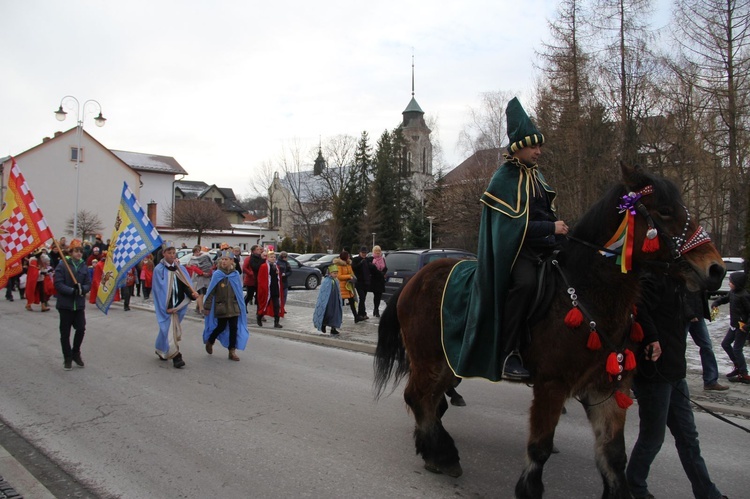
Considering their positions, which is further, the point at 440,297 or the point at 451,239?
the point at 451,239

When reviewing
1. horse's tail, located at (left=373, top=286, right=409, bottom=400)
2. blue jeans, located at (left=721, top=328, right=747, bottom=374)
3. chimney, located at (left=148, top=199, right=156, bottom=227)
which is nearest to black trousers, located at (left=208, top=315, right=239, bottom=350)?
horse's tail, located at (left=373, top=286, right=409, bottom=400)

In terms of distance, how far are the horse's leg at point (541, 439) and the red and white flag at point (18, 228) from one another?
8.94 m

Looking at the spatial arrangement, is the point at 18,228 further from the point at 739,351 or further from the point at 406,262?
the point at 739,351

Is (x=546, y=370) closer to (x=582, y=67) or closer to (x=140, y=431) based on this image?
(x=140, y=431)

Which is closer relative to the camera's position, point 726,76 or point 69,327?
point 69,327

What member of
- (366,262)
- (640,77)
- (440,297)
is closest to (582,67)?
(640,77)

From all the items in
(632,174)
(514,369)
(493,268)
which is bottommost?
(514,369)

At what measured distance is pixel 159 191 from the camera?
7112 cm

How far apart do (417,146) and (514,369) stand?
233 ft

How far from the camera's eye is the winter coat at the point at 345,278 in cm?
1373

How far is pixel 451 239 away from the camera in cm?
4041

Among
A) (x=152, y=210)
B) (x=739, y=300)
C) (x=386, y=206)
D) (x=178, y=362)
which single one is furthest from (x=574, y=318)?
(x=152, y=210)

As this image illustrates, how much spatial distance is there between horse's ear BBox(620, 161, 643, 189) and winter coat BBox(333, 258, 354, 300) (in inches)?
407

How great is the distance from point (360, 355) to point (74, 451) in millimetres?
5736
